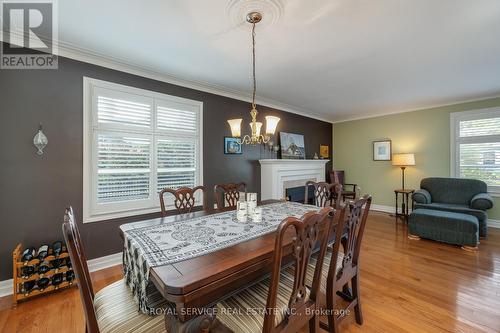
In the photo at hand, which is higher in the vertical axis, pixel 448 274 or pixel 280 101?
pixel 280 101

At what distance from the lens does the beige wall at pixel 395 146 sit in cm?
464

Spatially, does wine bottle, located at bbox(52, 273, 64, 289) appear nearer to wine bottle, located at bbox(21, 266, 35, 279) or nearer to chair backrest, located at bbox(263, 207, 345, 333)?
wine bottle, located at bbox(21, 266, 35, 279)

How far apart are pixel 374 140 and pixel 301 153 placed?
6.81 feet

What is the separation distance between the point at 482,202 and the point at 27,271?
6111 millimetres

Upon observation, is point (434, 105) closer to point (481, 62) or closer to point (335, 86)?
point (481, 62)

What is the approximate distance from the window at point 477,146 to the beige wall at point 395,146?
0.41 feet

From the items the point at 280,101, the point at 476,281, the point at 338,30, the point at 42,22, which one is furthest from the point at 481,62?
the point at 42,22

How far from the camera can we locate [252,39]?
2209 millimetres

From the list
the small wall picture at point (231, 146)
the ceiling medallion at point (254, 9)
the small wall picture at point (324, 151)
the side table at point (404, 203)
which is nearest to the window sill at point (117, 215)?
the small wall picture at point (231, 146)

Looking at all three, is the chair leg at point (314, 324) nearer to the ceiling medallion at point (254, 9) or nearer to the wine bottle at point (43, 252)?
the ceiling medallion at point (254, 9)

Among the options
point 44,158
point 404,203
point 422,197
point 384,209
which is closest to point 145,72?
point 44,158

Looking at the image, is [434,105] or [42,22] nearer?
[42,22]

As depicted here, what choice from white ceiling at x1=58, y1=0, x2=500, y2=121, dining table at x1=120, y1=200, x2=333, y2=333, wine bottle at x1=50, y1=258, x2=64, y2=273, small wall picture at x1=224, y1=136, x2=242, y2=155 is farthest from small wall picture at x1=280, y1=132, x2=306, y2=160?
wine bottle at x1=50, y1=258, x2=64, y2=273

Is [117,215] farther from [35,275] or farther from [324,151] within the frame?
[324,151]
